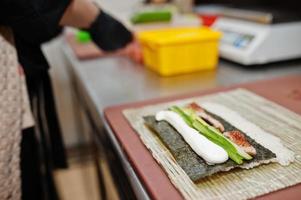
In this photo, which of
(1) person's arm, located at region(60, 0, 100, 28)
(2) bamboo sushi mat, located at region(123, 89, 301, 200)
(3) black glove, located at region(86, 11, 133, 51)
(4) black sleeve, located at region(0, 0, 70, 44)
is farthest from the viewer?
(3) black glove, located at region(86, 11, 133, 51)

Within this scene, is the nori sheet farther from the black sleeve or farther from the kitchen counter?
the black sleeve

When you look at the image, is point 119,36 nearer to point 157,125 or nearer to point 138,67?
point 138,67

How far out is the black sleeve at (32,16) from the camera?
0.55 metres

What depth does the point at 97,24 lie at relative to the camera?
78cm

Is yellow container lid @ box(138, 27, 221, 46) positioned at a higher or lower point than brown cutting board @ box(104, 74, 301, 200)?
higher

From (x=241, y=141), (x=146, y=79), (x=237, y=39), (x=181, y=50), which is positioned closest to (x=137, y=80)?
(x=146, y=79)

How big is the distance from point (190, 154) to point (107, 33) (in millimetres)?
485

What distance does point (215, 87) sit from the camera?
74 centimetres

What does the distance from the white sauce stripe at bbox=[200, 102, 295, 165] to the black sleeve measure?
34 centimetres

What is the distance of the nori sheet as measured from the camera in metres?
0.40

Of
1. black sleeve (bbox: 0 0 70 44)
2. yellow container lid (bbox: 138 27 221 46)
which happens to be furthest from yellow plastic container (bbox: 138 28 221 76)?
black sleeve (bbox: 0 0 70 44)

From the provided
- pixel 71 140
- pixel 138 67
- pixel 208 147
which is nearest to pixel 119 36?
pixel 138 67

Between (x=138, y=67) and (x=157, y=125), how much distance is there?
0.45m

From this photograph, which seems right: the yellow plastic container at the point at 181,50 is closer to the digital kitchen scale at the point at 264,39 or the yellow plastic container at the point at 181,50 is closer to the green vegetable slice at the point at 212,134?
the digital kitchen scale at the point at 264,39
